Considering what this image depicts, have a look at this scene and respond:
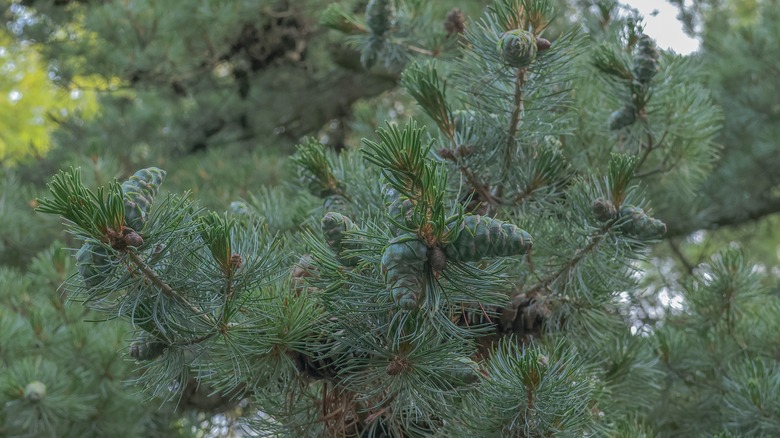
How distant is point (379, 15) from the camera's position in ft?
4.83

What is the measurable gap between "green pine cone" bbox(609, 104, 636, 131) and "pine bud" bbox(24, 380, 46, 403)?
109cm

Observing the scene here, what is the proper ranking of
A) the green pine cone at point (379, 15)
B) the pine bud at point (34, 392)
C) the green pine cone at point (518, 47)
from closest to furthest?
1. the green pine cone at point (518, 47)
2. the green pine cone at point (379, 15)
3. the pine bud at point (34, 392)

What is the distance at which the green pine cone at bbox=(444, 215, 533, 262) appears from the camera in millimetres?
814

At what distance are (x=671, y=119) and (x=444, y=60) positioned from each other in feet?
1.27

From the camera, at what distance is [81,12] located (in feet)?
10.5

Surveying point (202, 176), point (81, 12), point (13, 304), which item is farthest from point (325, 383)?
point (81, 12)

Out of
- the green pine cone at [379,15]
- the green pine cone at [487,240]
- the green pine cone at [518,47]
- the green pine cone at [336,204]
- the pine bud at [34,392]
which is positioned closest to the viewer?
the green pine cone at [487,240]

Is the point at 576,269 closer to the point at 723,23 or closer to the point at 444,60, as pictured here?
the point at 444,60

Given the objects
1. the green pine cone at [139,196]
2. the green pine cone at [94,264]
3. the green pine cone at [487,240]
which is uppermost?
the green pine cone at [487,240]

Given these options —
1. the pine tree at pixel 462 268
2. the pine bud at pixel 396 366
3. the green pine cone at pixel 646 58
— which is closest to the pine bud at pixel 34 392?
the pine tree at pixel 462 268

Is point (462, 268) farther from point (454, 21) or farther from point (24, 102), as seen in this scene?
point (24, 102)

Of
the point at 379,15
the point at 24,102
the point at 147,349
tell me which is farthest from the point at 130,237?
the point at 24,102

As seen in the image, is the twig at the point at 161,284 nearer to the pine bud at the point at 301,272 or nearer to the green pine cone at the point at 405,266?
the pine bud at the point at 301,272

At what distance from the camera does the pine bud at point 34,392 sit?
1.60m
